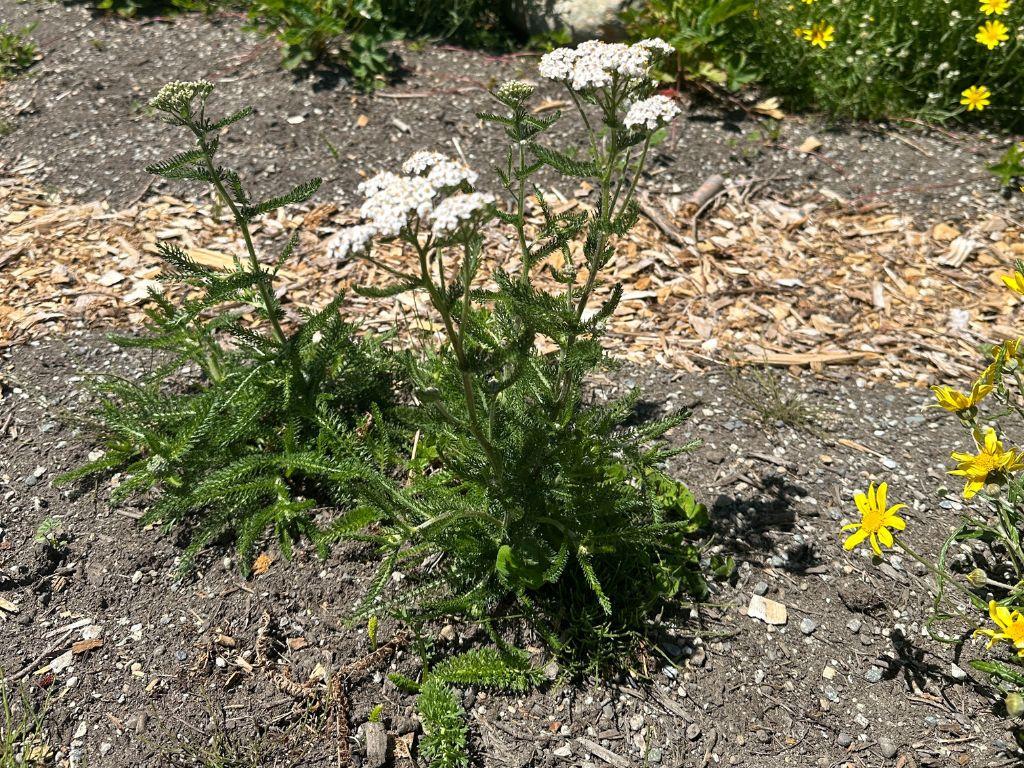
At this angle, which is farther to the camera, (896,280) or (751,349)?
(896,280)

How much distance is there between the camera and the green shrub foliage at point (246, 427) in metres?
2.36

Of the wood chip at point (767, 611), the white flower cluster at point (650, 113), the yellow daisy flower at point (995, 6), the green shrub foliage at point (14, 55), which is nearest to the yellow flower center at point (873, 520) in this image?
the wood chip at point (767, 611)

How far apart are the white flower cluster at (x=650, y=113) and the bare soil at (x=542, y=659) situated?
1.24 m

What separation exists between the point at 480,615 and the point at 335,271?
6.19 feet

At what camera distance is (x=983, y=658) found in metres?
2.14

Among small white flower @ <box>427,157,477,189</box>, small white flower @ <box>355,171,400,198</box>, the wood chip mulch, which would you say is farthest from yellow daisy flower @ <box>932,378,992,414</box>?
small white flower @ <box>355,171,400,198</box>

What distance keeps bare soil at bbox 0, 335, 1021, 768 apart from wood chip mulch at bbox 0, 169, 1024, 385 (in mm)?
618

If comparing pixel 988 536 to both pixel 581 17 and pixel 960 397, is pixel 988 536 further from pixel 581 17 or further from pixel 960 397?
pixel 581 17

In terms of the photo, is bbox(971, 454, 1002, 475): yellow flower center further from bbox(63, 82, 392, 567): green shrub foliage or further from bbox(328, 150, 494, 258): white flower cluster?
bbox(63, 82, 392, 567): green shrub foliage

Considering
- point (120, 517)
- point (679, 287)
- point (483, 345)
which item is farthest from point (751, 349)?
point (120, 517)

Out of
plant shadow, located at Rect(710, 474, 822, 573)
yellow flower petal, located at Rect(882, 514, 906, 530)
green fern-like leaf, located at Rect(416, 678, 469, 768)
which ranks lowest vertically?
green fern-like leaf, located at Rect(416, 678, 469, 768)

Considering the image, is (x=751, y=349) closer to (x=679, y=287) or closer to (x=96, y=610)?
(x=679, y=287)

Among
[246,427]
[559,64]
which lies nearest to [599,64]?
[559,64]

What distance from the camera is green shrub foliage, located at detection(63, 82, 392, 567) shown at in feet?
7.73
